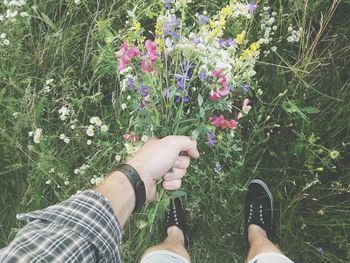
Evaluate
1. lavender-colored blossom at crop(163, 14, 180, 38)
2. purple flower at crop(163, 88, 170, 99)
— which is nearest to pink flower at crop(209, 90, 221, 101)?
purple flower at crop(163, 88, 170, 99)

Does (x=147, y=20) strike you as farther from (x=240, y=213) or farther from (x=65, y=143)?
(x=240, y=213)

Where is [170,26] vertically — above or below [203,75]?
above

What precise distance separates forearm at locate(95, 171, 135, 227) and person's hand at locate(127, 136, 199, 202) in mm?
71

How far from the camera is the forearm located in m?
1.50

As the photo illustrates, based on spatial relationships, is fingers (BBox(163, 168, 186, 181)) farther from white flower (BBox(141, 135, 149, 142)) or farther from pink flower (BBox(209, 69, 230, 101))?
pink flower (BBox(209, 69, 230, 101))

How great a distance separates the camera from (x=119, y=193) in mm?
1531

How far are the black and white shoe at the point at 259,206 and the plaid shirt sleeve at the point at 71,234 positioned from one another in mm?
1102

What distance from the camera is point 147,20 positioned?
2.39 metres

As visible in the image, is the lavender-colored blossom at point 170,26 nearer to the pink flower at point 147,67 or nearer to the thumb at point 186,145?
the pink flower at point 147,67

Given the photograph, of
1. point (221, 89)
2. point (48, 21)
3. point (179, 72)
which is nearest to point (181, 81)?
point (179, 72)

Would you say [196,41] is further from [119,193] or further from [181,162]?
[119,193]

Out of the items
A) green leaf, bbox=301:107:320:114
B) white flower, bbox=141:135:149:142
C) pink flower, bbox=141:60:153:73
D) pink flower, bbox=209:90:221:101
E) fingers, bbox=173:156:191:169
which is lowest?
green leaf, bbox=301:107:320:114

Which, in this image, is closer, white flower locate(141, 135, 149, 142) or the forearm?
the forearm

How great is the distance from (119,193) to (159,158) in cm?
19
